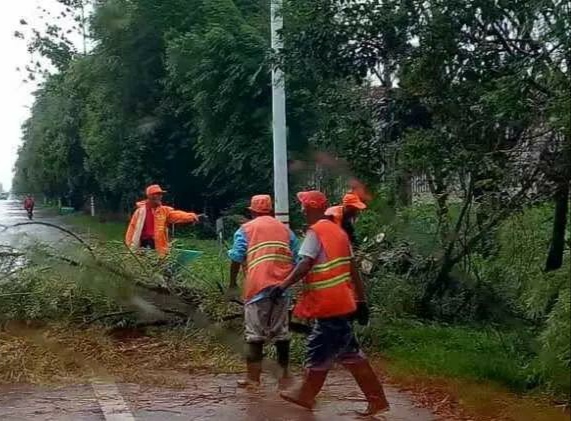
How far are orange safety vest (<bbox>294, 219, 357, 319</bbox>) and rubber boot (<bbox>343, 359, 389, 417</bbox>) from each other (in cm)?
38

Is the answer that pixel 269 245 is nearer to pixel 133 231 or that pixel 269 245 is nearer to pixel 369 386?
Result: pixel 369 386

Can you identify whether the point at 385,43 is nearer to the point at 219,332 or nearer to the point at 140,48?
the point at 219,332

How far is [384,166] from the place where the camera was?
8.55 metres

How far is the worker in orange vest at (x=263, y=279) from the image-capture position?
7.45 m

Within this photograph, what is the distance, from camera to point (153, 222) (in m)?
10.9

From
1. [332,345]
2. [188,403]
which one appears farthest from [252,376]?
[332,345]

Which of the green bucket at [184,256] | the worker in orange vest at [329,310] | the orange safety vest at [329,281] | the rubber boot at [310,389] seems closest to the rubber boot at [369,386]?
the worker in orange vest at [329,310]

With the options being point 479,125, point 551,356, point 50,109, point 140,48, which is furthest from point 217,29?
point 50,109

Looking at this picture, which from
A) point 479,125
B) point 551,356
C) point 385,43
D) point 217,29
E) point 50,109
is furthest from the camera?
point 50,109

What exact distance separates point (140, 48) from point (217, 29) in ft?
17.7

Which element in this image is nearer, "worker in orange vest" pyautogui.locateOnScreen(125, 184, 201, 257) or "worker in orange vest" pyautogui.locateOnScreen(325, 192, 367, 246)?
"worker in orange vest" pyautogui.locateOnScreen(325, 192, 367, 246)

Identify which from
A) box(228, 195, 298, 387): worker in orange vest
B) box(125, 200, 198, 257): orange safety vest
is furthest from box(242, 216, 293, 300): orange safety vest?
box(125, 200, 198, 257): orange safety vest

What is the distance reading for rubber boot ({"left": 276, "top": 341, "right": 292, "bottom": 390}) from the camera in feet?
25.4

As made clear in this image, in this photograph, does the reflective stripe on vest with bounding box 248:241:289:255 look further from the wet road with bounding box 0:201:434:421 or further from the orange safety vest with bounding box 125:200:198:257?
the orange safety vest with bounding box 125:200:198:257
